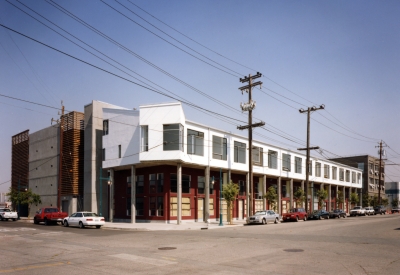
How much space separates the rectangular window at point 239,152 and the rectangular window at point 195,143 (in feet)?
22.7

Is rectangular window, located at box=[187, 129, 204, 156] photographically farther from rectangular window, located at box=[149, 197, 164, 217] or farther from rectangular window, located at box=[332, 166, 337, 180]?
rectangular window, located at box=[332, 166, 337, 180]

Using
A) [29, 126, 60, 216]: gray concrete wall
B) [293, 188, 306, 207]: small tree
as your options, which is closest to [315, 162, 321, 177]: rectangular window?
[293, 188, 306, 207]: small tree

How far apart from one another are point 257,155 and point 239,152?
16.9ft

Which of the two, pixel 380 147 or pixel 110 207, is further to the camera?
pixel 380 147

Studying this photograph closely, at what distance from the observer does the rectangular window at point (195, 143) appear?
41.7 m

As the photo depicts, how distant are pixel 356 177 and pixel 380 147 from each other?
8.46 meters

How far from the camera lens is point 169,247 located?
18719 millimetres

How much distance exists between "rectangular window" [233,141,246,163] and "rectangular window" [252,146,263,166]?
9.20 feet

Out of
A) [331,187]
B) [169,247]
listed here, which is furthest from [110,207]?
[331,187]

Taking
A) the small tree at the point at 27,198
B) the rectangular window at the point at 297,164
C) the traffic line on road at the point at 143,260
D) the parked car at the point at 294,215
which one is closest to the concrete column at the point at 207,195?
the parked car at the point at 294,215

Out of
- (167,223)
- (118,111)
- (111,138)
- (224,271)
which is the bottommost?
(167,223)

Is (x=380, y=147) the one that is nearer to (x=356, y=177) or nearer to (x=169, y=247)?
(x=356, y=177)

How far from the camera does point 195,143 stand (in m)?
42.6

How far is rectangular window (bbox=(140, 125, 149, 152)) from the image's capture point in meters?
40.5
